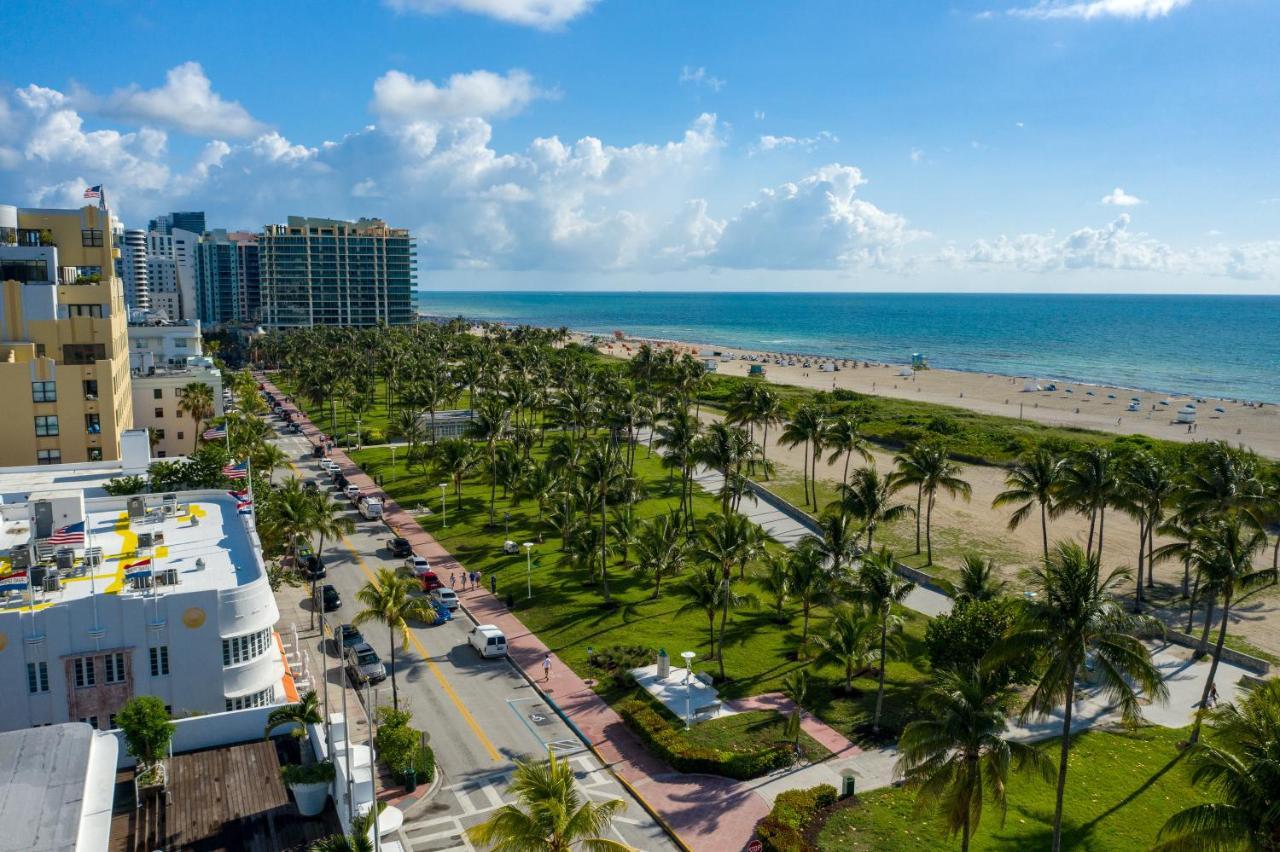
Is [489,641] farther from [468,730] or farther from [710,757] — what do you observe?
[710,757]

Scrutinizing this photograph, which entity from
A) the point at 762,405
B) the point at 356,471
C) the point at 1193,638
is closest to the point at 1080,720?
the point at 1193,638

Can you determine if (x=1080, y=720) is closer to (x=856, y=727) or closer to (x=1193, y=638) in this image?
(x=856, y=727)

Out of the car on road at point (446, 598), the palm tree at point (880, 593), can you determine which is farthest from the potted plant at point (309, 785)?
the car on road at point (446, 598)

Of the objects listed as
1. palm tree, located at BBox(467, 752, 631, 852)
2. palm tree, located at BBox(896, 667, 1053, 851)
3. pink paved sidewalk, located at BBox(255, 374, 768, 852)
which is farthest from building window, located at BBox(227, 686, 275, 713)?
palm tree, located at BBox(896, 667, 1053, 851)

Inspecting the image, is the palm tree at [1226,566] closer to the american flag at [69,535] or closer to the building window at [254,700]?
the building window at [254,700]

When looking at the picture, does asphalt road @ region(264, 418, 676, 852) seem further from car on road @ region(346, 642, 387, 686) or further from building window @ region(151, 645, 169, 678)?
building window @ region(151, 645, 169, 678)
